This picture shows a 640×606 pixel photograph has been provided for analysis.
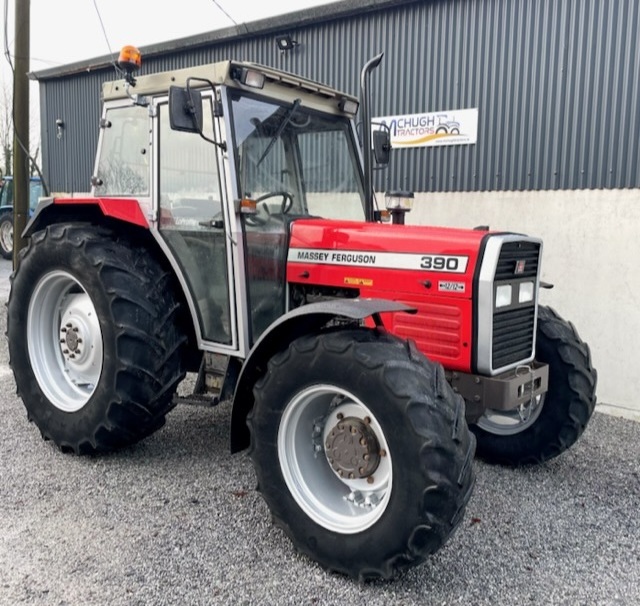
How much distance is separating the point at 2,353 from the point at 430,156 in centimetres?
508

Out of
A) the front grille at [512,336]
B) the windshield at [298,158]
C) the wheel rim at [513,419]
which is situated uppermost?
the windshield at [298,158]

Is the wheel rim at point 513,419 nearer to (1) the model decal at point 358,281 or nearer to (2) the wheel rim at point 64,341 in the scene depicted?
(1) the model decal at point 358,281

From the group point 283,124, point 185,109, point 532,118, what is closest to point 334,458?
point 185,109

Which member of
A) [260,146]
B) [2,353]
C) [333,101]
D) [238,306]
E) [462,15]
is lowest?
[2,353]

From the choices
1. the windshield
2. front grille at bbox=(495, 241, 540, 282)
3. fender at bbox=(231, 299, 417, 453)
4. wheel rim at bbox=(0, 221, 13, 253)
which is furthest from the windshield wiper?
wheel rim at bbox=(0, 221, 13, 253)

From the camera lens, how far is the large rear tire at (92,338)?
373 cm

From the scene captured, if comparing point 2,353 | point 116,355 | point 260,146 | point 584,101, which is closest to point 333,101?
point 260,146

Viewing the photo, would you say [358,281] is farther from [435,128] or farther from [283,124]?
[435,128]

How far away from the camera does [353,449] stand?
2881mm

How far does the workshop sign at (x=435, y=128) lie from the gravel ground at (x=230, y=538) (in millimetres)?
3411

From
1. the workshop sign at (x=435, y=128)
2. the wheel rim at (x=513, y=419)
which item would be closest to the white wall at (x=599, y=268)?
the workshop sign at (x=435, y=128)

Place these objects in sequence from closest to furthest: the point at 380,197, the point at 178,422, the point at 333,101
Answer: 1. the point at 333,101
2. the point at 178,422
3. the point at 380,197

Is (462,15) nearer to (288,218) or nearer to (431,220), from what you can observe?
(431,220)

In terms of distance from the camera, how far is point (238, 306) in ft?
12.0
